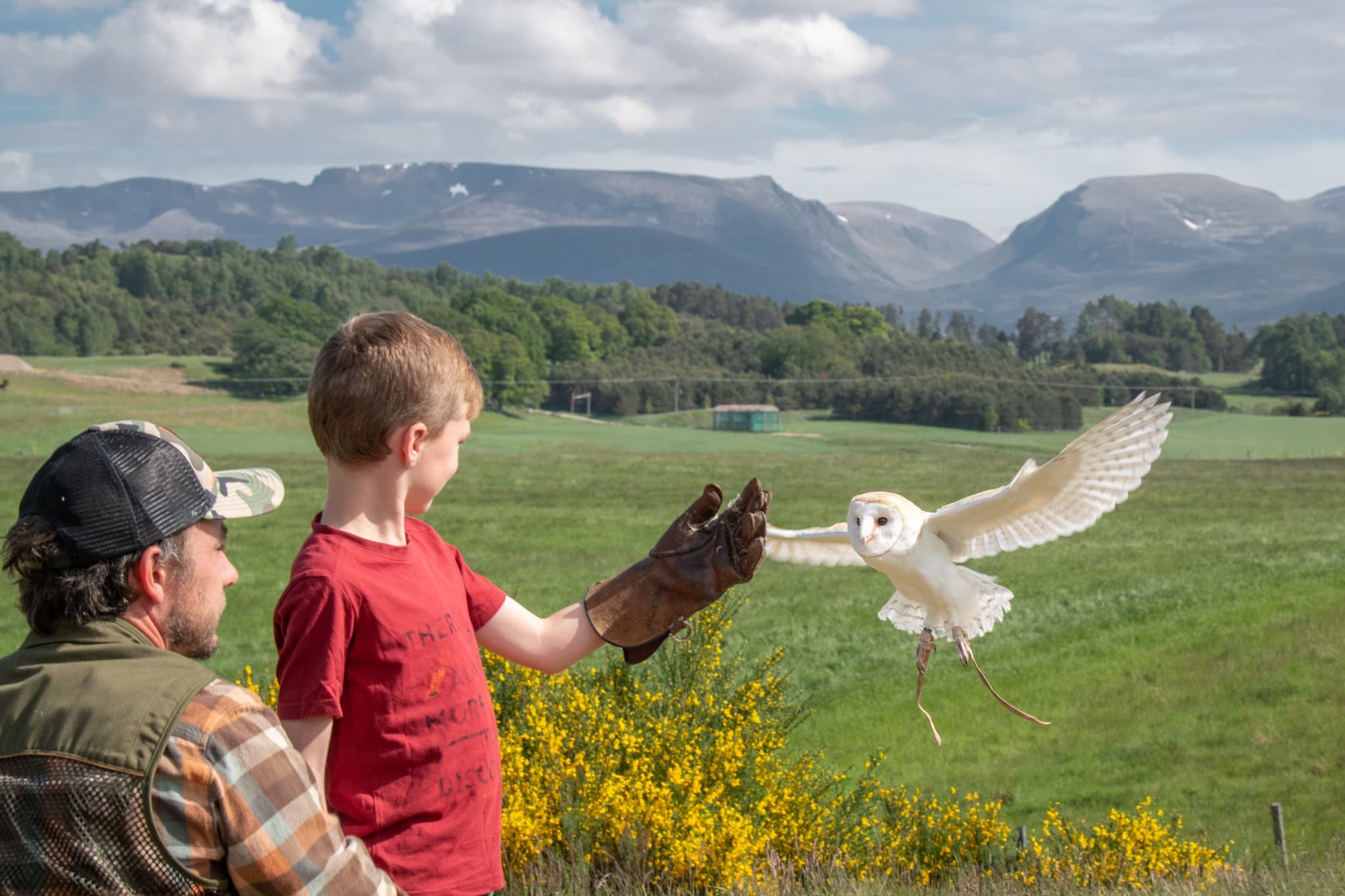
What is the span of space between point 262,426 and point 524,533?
4251 centimetres

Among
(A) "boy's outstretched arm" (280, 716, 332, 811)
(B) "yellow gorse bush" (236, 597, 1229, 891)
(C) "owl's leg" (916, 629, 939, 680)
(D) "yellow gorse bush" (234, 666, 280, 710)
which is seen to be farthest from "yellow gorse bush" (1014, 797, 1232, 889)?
(A) "boy's outstretched arm" (280, 716, 332, 811)

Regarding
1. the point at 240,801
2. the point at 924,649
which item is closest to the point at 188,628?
the point at 240,801

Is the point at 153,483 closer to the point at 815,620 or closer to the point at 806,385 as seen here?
the point at 815,620

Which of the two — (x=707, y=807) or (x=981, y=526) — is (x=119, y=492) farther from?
(x=707, y=807)

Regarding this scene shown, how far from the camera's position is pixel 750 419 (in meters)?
84.9

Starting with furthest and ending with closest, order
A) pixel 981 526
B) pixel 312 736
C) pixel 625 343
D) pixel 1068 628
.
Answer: pixel 625 343
pixel 1068 628
pixel 981 526
pixel 312 736

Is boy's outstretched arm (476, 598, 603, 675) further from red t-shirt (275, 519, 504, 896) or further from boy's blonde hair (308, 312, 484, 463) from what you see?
boy's blonde hair (308, 312, 484, 463)

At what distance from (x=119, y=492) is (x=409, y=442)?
2.35 ft

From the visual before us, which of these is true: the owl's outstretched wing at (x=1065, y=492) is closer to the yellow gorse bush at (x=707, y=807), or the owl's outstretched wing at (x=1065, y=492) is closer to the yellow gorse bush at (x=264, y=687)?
the yellow gorse bush at (x=707, y=807)

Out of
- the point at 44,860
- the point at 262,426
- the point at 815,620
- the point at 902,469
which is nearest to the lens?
the point at 44,860

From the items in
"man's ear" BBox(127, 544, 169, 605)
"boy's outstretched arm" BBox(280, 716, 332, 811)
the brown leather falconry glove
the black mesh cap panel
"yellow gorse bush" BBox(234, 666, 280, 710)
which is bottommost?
"yellow gorse bush" BBox(234, 666, 280, 710)

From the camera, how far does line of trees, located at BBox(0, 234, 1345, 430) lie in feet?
292

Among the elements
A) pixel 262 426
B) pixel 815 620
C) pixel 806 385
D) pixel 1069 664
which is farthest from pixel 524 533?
pixel 806 385

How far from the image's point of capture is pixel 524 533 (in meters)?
30.8
